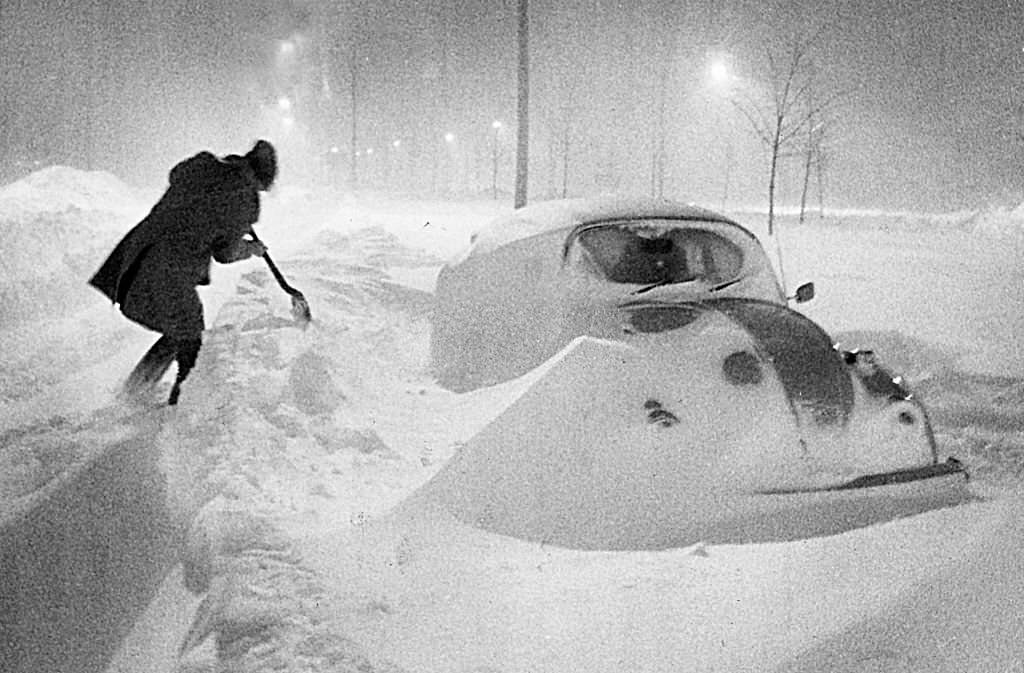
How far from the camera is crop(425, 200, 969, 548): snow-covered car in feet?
12.0

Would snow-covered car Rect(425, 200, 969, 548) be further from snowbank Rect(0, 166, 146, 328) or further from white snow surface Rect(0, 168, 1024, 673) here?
snowbank Rect(0, 166, 146, 328)

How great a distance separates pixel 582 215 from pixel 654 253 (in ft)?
1.93

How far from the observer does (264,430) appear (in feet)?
15.7

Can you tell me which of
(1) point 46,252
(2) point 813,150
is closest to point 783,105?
(2) point 813,150

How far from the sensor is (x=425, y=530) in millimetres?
3598

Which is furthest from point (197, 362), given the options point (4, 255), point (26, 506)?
point (4, 255)

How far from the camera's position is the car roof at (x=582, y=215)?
18.5ft

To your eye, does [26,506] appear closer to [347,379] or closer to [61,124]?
[347,379]

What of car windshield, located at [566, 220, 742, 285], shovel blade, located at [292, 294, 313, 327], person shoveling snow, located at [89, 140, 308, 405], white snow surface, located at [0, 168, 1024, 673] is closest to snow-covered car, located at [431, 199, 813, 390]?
car windshield, located at [566, 220, 742, 285]

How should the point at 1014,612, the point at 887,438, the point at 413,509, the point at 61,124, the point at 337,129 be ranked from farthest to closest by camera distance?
the point at 337,129
the point at 61,124
the point at 887,438
the point at 413,509
the point at 1014,612

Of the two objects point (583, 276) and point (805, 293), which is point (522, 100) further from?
point (583, 276)

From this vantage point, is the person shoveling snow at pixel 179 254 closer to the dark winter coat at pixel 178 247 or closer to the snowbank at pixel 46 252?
the dark winter coat at pixel 178 247

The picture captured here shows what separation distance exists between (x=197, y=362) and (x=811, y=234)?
16608 mm

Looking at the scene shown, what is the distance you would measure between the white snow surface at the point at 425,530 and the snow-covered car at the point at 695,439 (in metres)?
0.22
